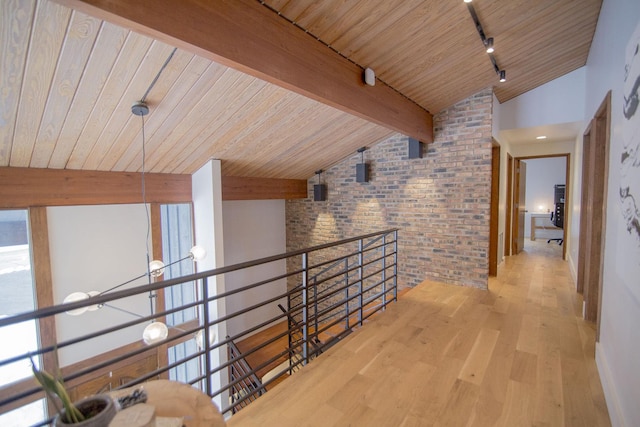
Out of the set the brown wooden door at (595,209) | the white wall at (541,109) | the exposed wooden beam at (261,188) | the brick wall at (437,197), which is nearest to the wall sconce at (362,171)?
the brick wall at (437,197)

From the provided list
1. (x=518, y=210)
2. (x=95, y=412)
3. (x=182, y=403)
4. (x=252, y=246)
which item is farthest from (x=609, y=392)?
(x=518, y=210)

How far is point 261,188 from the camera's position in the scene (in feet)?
17.8

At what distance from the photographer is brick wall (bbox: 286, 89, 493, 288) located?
14.2 feet

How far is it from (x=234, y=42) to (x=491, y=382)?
2.89m

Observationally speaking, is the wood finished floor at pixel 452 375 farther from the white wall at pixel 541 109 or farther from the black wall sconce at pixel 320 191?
the black wall sconce at pixel 320 191

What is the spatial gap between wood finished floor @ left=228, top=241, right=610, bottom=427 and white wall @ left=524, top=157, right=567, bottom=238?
707 centimetres

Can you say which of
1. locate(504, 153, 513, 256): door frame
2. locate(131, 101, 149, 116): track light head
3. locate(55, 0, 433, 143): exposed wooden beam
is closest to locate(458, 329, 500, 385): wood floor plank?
locate(55, 0, 433, 143): exposed wooden beam

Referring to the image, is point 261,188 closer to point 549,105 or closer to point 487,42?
point 487,42

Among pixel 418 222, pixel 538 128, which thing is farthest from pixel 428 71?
pixel 538 128

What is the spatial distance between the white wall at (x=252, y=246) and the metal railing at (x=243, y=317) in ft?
0.24

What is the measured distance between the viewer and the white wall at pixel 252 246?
5.91 metres

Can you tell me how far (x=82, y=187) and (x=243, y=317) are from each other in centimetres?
370

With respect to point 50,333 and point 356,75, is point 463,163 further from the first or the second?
point 50,333

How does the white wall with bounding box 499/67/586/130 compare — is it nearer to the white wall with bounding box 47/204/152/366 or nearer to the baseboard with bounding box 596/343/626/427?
the baseboard with bounding box 596/343/626/427
